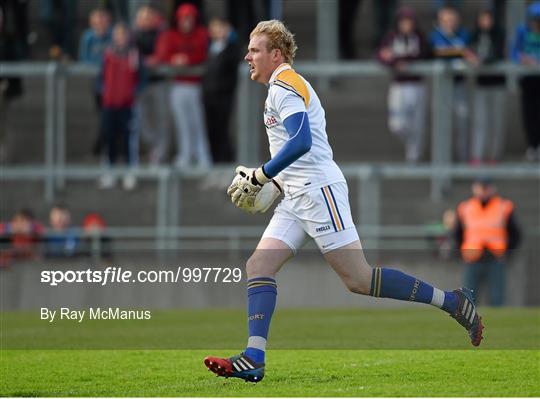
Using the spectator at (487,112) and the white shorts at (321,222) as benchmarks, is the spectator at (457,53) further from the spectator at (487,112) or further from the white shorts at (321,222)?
the white shorts at (321,222)

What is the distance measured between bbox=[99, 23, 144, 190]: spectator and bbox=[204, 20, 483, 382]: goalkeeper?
421 inches

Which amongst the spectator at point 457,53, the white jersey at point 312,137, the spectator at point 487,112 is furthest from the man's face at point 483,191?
the white jersey at point 312,137

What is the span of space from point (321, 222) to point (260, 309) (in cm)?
68

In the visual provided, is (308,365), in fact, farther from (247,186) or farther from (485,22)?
(485,22)

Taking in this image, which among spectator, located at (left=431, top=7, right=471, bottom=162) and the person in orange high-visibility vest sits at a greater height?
spectator, located at (left=431, top=7, right=471, bottom=162)

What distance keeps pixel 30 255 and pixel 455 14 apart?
6.60m

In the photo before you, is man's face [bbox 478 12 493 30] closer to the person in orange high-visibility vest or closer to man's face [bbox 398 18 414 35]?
man's face [bbox 398 18 414 35]

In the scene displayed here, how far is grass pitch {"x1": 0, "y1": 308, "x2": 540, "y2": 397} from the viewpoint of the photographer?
9.39m

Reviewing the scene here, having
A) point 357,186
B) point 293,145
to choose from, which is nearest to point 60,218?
point 357,186

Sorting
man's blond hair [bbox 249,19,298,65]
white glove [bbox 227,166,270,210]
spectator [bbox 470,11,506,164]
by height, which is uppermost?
man's blond hair [bbox 249,19,298,65]

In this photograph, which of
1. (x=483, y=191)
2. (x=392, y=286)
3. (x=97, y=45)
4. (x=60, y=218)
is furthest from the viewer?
(x=97, y=45)

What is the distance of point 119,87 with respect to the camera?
67.4 ft

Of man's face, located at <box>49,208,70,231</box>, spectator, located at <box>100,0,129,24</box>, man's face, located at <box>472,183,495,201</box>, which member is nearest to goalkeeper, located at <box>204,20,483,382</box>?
man's face, located at <box>472,183,495,201</box>

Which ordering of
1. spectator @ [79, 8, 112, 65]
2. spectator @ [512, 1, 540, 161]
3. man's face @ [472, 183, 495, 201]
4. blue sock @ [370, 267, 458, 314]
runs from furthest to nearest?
spectator @ [79, 8, 112, 65] → spectator @ [512, 1, 540, 161] → man's face @ [472, 183, 495, 201] → blue sock @ [370, 267, 458, 314]
